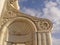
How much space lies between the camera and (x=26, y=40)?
8.27m

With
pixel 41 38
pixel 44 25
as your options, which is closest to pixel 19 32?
pixel 41 38

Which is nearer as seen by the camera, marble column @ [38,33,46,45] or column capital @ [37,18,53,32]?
marble column @ [38,33,46,45]

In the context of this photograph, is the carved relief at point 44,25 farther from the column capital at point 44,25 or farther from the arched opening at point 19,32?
the arched opening at point 19,32

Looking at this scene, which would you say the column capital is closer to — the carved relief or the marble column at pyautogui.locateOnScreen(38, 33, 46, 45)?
the carved relief

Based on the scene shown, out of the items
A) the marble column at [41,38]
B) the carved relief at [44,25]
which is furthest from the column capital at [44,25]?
the marble column at [41,38]

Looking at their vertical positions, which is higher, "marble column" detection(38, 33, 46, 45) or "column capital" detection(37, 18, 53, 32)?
"column capital" detection(37, 18, 53, 32)

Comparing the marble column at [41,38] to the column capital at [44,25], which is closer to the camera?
the marble column at [41,38]

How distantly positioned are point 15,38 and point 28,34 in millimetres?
747

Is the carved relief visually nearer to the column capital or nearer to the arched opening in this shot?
the column capital

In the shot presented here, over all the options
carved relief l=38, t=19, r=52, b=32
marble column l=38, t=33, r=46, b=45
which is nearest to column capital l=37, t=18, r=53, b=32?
carved relief l=38, t=19, r=52, b=32

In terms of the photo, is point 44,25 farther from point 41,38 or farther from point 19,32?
point 19,32

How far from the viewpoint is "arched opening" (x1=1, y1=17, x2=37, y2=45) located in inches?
317

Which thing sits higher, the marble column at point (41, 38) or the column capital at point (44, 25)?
the column capital at point (44, 25)

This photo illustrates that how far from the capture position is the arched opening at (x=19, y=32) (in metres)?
8.06
